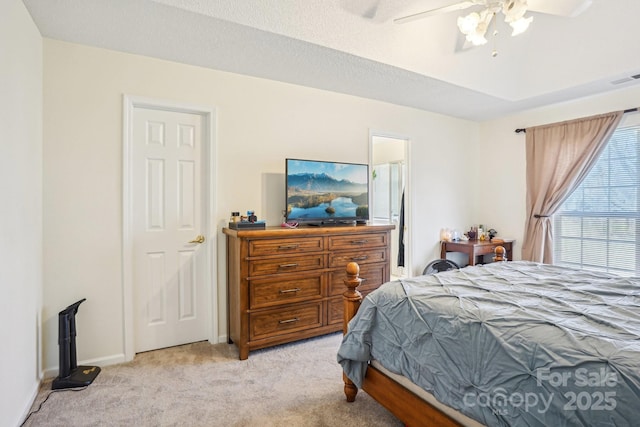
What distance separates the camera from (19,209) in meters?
1.89

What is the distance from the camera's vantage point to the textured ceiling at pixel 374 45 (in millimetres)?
2127

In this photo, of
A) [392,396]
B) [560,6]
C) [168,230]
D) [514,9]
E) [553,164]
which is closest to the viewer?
[392,396]

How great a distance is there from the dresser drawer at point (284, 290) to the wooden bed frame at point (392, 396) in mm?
836

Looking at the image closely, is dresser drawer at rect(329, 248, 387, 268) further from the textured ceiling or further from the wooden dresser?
the textured ceiling

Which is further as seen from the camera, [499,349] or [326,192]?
[326,192]

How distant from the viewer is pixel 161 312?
2828 mm

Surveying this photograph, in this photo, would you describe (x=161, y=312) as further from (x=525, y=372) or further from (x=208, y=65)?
(x=525, y=372)

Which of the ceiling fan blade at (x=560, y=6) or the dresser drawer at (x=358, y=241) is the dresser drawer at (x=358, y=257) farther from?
the ceiling fan blade at (x=560, y=6)

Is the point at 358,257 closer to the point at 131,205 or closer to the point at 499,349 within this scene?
the point at 499,349

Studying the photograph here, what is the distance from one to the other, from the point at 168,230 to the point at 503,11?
296cm

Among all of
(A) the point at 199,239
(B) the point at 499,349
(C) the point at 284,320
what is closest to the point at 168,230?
(A) the point at 199,239

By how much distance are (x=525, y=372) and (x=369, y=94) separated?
10.2 ft

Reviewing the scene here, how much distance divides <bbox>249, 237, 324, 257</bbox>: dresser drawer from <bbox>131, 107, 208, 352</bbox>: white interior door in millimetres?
665

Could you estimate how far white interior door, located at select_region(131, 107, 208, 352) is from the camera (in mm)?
2729
